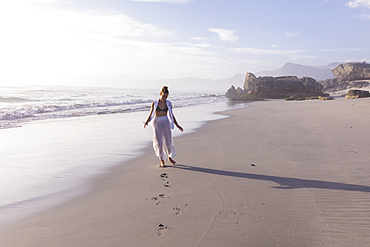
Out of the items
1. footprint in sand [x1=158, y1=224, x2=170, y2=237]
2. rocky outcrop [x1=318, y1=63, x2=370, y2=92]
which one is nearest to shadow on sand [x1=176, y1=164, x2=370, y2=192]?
footprint in sand [x1=158, y1=224, x2=170, y2=237]

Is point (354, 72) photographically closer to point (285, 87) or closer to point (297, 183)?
point (285, 87)

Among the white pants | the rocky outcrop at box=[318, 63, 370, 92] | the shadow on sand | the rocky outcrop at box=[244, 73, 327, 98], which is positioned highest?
the rocky outcrop at box=[318, 63, 370, 92]

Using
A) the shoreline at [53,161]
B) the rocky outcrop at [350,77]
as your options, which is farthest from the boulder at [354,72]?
the shoreline at [53,161]

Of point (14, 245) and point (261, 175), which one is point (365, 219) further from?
point (14, 245)

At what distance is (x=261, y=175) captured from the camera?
4.82 metres

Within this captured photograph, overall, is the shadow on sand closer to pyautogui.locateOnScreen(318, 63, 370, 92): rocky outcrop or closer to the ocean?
the ocean

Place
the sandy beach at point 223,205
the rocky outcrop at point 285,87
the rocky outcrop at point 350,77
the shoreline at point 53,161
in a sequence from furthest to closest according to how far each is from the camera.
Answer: the rocky outcrop at point 350,77 < the rocky outcrop at point 285,87 < the shoreline at point 53,161 < the sandy beach at point 223,205

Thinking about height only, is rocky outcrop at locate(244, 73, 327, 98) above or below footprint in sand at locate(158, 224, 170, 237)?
above

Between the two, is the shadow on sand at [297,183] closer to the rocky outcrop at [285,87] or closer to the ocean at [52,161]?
the ocean at [52,161]

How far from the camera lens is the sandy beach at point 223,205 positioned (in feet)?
9.19

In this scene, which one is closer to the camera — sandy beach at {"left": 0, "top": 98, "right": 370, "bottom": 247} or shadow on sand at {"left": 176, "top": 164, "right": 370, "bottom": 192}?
sandy beach at {"left": 0, "top": 98, "right": 370, "bottom": 247}

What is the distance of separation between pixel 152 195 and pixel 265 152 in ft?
12.2

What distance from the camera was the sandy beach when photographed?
2.80 metres

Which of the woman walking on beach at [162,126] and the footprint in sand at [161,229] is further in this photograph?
the woman walking on beach at [162,126]
